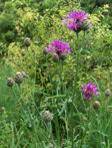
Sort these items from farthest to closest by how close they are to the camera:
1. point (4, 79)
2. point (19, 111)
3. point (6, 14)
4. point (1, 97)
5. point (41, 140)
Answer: point (6, 14) → point (4, 79) → point (1, 97) → point (19, 111) → point (41, 140)

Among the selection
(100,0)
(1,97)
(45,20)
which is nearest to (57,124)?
(1,97)

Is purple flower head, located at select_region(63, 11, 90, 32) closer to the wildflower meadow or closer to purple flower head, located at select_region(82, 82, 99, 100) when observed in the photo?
the wildflower meadow

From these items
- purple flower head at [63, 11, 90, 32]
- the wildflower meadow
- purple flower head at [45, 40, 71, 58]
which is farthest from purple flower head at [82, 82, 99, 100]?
purple flower head at [63, 11, 90, 32]

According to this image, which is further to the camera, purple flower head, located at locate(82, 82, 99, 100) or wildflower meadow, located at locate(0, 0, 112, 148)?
wildflower meadow, located at locate(0, 0, 112, 148)

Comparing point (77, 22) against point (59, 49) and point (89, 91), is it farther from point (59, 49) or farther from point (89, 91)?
point (89, 91)

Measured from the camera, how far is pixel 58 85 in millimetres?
3631

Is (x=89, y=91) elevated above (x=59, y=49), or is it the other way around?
(x=59, y=49)

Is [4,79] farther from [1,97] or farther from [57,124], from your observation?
[57,124]

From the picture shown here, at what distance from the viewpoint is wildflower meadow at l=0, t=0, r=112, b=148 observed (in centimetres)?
330

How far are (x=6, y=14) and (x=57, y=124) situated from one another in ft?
10.1

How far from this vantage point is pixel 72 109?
409 cm

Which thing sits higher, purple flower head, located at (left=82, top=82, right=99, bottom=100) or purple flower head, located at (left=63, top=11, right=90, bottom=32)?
purple flower head, located at (left=63, top=11, right=90, bottom=32)

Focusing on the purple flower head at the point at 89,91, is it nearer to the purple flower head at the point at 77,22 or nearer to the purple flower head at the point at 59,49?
the purple flower head at the point at 59,49

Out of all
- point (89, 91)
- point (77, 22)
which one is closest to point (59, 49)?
point (77, 22)
